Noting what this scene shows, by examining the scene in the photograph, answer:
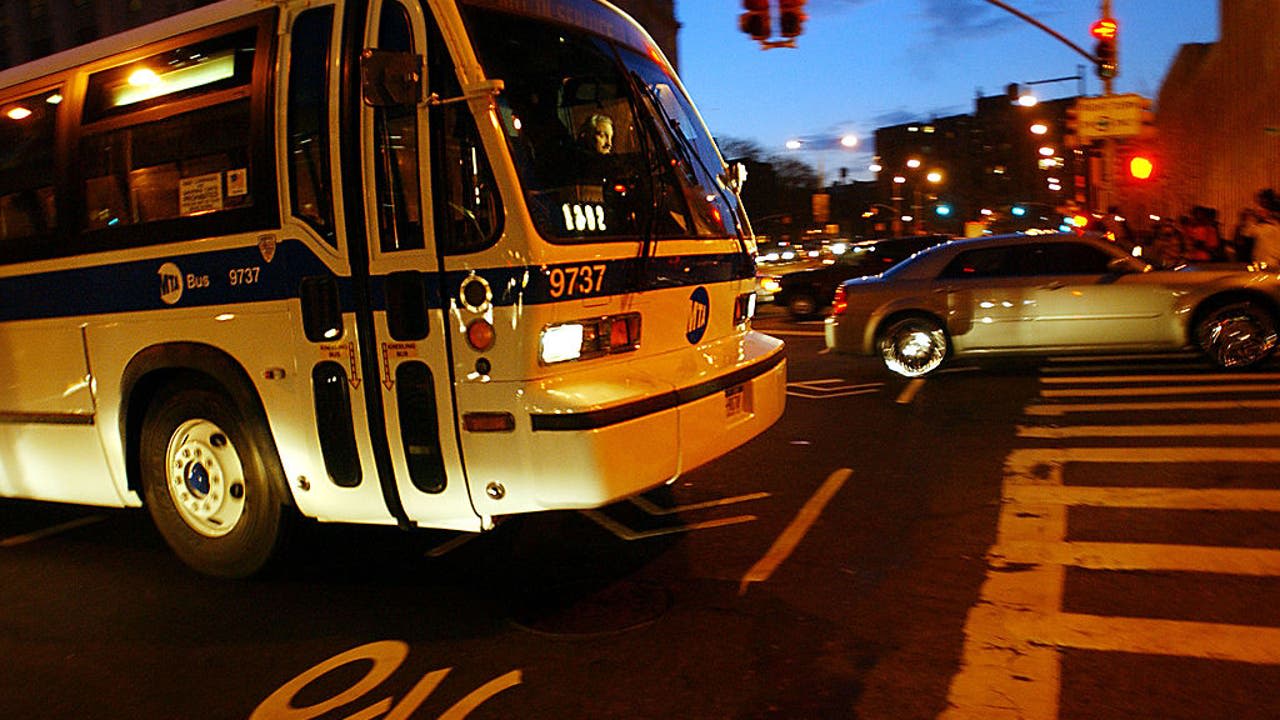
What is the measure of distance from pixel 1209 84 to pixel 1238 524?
2688 centimetres

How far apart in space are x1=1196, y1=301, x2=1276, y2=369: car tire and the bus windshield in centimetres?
776

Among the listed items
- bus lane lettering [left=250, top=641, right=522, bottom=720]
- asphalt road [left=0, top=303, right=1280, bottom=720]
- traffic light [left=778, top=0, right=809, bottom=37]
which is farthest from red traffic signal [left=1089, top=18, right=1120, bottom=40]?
bus lane lettering [left=250, top=641, right=522, bottom=720]

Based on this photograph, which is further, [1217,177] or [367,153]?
[1217,177]

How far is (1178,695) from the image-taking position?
3676 millimetres

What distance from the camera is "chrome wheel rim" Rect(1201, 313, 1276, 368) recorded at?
10.9 m

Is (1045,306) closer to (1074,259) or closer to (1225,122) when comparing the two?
(1074,259)

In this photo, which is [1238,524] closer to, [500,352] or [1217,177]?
[500,352]

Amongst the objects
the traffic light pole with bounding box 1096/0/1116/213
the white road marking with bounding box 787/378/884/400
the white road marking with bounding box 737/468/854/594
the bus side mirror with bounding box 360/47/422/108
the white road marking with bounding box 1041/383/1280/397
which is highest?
the traffic light pole with bounding box 1096/0/1116/213

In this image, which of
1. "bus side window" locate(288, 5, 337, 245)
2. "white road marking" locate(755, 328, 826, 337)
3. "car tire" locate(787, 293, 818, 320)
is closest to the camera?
"bus side window" locate(288, 5, 337, 245)

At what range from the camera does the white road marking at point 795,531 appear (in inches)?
205

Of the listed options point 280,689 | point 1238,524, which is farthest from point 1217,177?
point 280,689

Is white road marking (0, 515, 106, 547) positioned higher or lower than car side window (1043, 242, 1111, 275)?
lower

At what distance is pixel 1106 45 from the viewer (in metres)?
18.4

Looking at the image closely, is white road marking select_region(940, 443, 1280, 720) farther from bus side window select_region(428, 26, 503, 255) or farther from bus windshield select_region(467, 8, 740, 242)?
bus side window select_region(428, 26, 503, 255)
